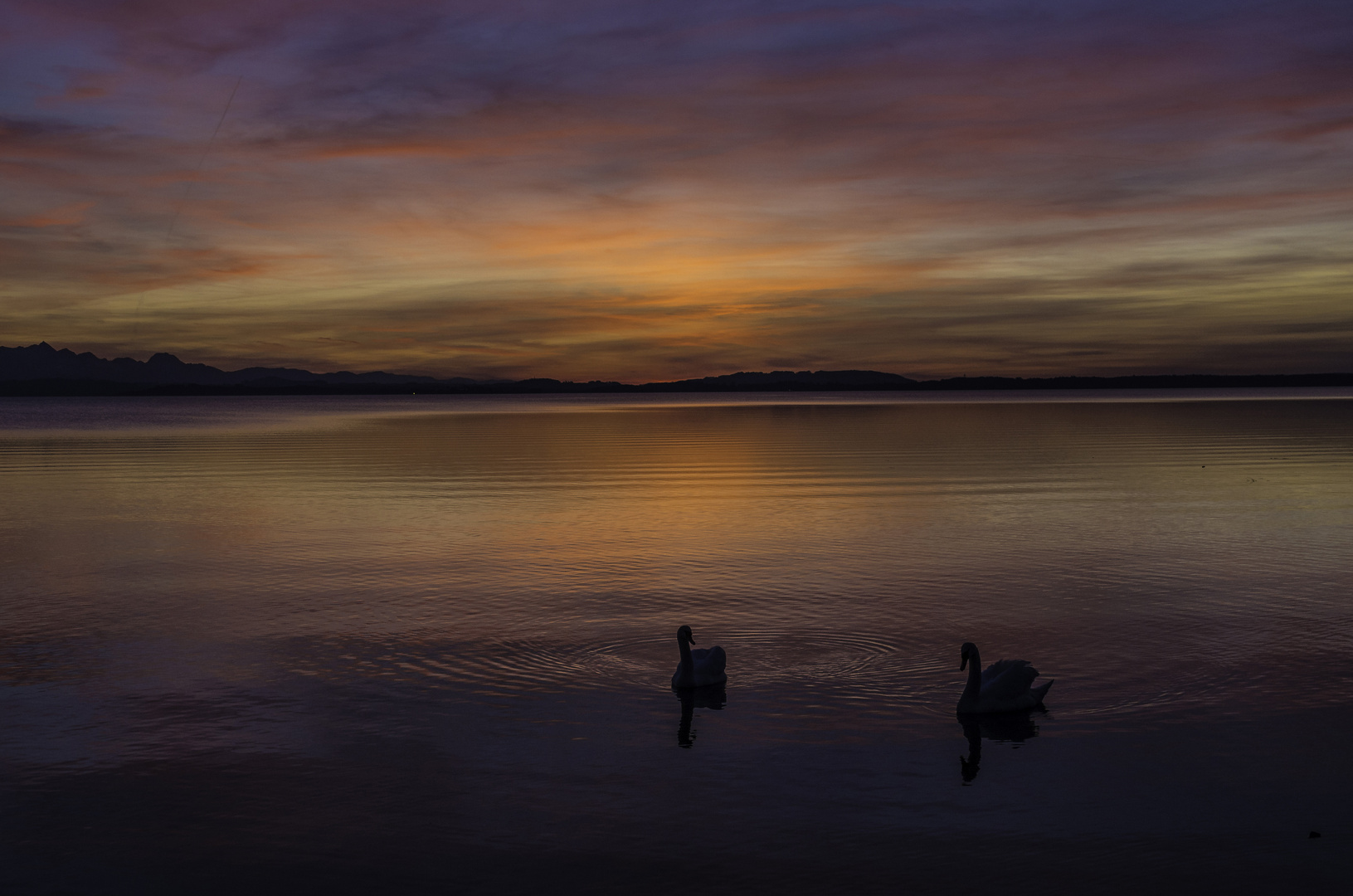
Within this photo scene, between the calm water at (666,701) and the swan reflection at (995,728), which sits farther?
the swan reflection at (995,728)

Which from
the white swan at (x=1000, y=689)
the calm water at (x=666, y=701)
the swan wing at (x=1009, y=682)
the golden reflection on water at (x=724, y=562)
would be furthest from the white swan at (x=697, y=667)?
the swan wing at (x=1009, y=682)

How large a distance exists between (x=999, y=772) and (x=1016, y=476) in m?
34.7

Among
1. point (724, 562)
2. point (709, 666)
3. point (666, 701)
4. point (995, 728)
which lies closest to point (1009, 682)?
point (995, 728)

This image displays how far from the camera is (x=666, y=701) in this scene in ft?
48.7

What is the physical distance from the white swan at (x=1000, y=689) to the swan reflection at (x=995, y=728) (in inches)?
3.3

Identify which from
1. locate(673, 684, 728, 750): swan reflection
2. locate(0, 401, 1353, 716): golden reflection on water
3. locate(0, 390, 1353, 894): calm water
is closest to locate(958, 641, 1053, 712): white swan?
locate(0, 390, 1353, 894): calm water

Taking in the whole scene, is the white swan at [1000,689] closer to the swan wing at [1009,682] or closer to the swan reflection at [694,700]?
the swan wing at [1009,682]

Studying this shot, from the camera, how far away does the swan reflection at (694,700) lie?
45.3 ft

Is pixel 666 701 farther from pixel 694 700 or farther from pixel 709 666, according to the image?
pixel 709 666

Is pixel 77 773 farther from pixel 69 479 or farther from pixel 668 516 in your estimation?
pixel 69 479

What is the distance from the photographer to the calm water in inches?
408

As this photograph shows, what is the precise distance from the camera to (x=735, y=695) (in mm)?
15047

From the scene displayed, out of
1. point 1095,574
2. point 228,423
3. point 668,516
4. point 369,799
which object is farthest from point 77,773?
point 228,423

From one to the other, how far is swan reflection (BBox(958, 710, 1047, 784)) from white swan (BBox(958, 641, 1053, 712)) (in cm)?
8
